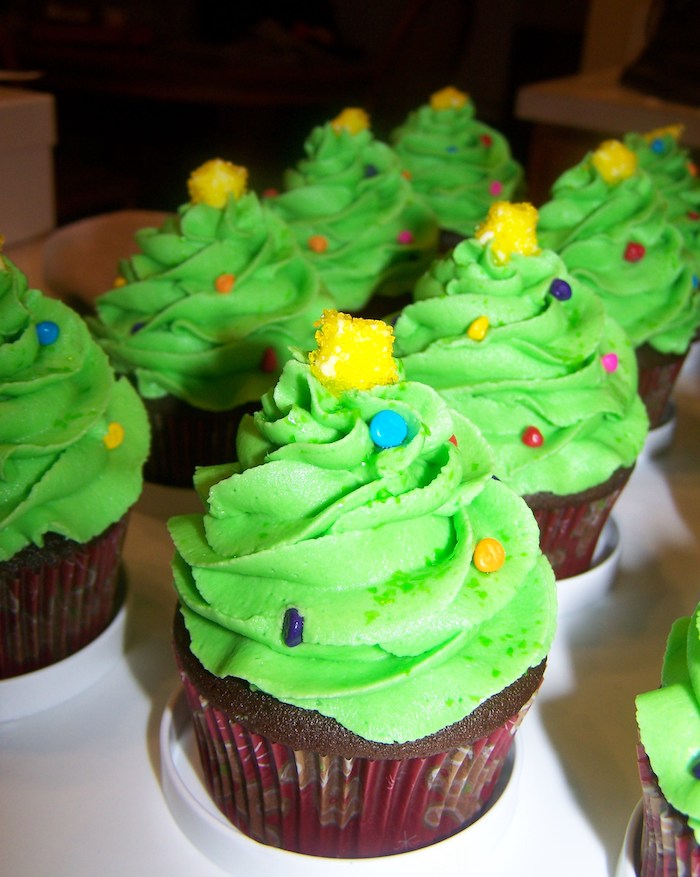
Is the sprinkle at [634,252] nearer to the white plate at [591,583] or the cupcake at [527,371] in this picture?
the cupcake at [527,371]

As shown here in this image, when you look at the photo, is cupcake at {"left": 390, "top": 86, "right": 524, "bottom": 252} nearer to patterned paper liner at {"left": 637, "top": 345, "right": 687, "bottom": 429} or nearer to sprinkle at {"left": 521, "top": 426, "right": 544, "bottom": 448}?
patterned paper liner at {"left": 637, "top": 345, "right": 687, "bottom": 429}

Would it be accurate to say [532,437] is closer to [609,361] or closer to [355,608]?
[609,361]

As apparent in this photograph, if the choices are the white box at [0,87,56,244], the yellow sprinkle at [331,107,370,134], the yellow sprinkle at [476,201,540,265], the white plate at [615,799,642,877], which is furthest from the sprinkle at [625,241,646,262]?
the white box at [0,87,56,244]

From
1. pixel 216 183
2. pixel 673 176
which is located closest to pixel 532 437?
pixel 216 183

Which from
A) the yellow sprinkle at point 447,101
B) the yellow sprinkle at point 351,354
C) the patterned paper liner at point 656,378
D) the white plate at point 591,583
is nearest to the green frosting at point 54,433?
the yellow sprinkle at point 351,354

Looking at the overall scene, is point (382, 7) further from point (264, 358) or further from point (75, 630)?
point (75, 630)

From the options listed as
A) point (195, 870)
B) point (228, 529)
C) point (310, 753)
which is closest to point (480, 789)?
point (310, 753)

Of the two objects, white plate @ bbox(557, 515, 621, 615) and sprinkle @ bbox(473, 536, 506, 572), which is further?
white plate @ bbox(557, 515, 621, 615)

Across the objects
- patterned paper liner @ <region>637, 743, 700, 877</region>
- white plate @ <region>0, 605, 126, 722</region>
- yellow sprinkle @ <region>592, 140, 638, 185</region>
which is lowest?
white plate @ <region>0, 605, 126, 722</region>
